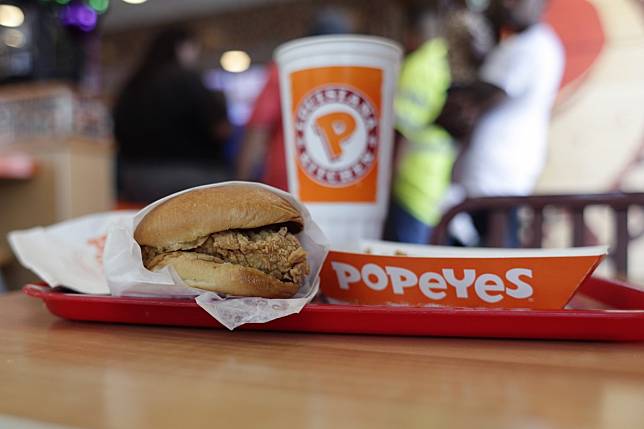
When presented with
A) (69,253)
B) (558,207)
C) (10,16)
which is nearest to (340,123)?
(69,253)

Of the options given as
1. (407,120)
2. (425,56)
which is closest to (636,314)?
(407,120)

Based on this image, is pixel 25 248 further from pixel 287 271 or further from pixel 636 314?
pixel 636 314

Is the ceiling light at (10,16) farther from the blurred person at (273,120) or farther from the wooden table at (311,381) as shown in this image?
the wooden table at (311,381)

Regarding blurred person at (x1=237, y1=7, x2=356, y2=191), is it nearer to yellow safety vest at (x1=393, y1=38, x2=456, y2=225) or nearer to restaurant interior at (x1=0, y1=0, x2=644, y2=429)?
restaurant interior at (x1=0, y1=0, x2=644, y2=429)

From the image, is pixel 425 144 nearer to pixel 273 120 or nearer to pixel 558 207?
pixel 273 120

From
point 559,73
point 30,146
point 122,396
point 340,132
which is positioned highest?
point 559,73

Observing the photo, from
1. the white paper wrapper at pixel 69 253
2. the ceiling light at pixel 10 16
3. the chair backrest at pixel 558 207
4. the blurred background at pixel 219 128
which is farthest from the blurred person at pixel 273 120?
the ceiling light at pixel 10 16

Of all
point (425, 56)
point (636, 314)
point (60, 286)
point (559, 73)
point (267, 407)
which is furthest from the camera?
point (425, 56)
